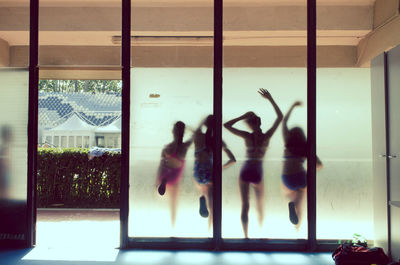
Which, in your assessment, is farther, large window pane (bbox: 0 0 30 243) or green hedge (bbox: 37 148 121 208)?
green hedge (bbox: 37 148 121 208)

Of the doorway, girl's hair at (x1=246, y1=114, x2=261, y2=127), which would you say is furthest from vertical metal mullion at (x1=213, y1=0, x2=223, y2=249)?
the doorway

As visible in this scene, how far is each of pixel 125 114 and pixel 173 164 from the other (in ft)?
3.20

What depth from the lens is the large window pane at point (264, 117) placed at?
480 cm

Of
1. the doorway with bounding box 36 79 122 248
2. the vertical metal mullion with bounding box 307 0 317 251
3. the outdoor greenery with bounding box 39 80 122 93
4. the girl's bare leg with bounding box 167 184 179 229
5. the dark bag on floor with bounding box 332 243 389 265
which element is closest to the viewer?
the dark bag on floor with bounding box 332 243 389 265

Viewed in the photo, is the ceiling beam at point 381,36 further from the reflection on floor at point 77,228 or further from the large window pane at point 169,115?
the reflection on floor at point 77,228

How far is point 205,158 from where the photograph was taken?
4.88 m

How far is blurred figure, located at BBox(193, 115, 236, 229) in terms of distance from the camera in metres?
4.85

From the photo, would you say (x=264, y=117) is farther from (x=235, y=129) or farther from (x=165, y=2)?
(x=165, y=2)

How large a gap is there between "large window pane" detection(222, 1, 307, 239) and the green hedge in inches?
167

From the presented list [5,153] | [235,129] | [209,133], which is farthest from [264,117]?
[5,153]

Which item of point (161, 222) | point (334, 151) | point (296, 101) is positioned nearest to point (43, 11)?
point (161, 222)

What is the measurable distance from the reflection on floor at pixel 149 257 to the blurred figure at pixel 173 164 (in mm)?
733

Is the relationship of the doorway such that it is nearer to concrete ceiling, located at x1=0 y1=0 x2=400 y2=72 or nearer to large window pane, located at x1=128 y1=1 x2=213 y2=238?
concrete ceiling, located at x1=0 y1=0 x2=400 y2=72

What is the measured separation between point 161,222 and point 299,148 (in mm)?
2185
